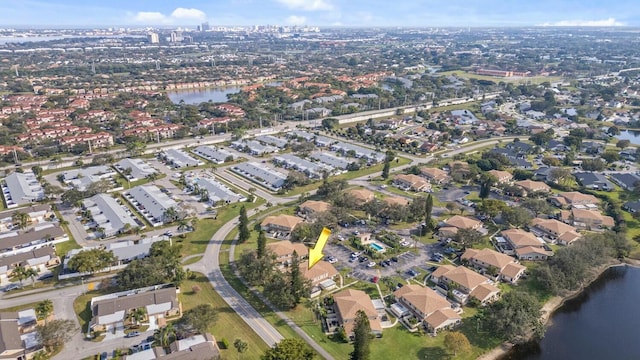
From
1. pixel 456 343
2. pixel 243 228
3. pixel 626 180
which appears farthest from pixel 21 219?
pixel 626 180

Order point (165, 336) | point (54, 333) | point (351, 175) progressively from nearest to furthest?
1. point (54, 333)
2. point (165, 336)
3. point (351, 175)

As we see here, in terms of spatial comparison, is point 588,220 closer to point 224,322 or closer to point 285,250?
point 285,250

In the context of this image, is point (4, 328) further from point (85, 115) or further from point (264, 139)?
point (85, 115)

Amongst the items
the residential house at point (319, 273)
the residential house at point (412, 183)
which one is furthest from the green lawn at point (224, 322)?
the residential house at point (412, 183)

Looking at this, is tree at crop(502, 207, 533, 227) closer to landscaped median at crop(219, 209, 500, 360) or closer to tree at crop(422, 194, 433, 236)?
tree at crop(422, 194, 433, 236)

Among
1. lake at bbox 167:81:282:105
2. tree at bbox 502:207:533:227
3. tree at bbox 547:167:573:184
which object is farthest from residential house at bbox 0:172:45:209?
tree at bbox 547:167:573:184

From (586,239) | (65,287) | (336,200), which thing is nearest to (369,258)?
(336,200)
